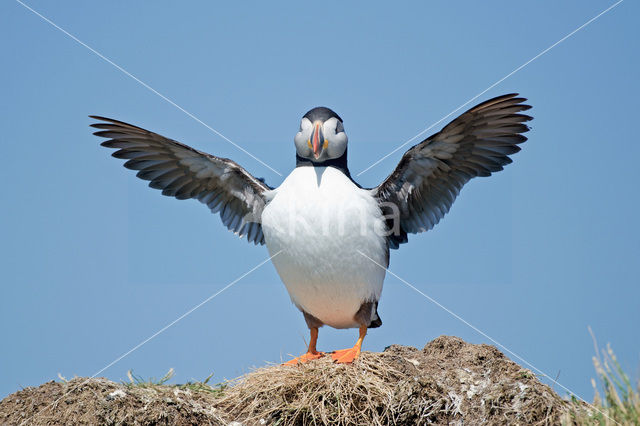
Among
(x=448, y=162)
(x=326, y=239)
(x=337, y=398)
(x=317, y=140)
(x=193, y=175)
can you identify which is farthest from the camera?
(x=193, y=175)

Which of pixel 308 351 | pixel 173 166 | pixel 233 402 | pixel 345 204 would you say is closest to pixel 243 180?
pixel 173 166

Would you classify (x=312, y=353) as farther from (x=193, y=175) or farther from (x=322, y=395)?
(x=193, y=175)

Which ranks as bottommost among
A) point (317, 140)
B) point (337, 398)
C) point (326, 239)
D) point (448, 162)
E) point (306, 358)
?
point (337, 398)

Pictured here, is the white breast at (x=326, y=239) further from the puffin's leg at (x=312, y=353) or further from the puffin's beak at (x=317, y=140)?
the puffin's leg at (x=312, y=353)

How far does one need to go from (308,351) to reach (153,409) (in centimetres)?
196

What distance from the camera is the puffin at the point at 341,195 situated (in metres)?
6.66

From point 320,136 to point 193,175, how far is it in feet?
6.20

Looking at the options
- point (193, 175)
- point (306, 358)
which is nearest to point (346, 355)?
point (306, 358)

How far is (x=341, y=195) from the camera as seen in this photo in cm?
672

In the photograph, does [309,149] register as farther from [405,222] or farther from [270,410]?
[270,410]

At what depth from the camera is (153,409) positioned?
19.0 feet

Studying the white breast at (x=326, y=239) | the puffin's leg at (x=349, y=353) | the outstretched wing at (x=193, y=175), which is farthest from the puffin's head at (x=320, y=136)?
the puffin's leg at (x=349, y=353)

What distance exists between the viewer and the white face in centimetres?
676

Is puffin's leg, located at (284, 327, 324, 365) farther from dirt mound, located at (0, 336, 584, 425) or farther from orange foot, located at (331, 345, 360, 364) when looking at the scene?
dirt mound, located at (0, 336, 584, 425)
